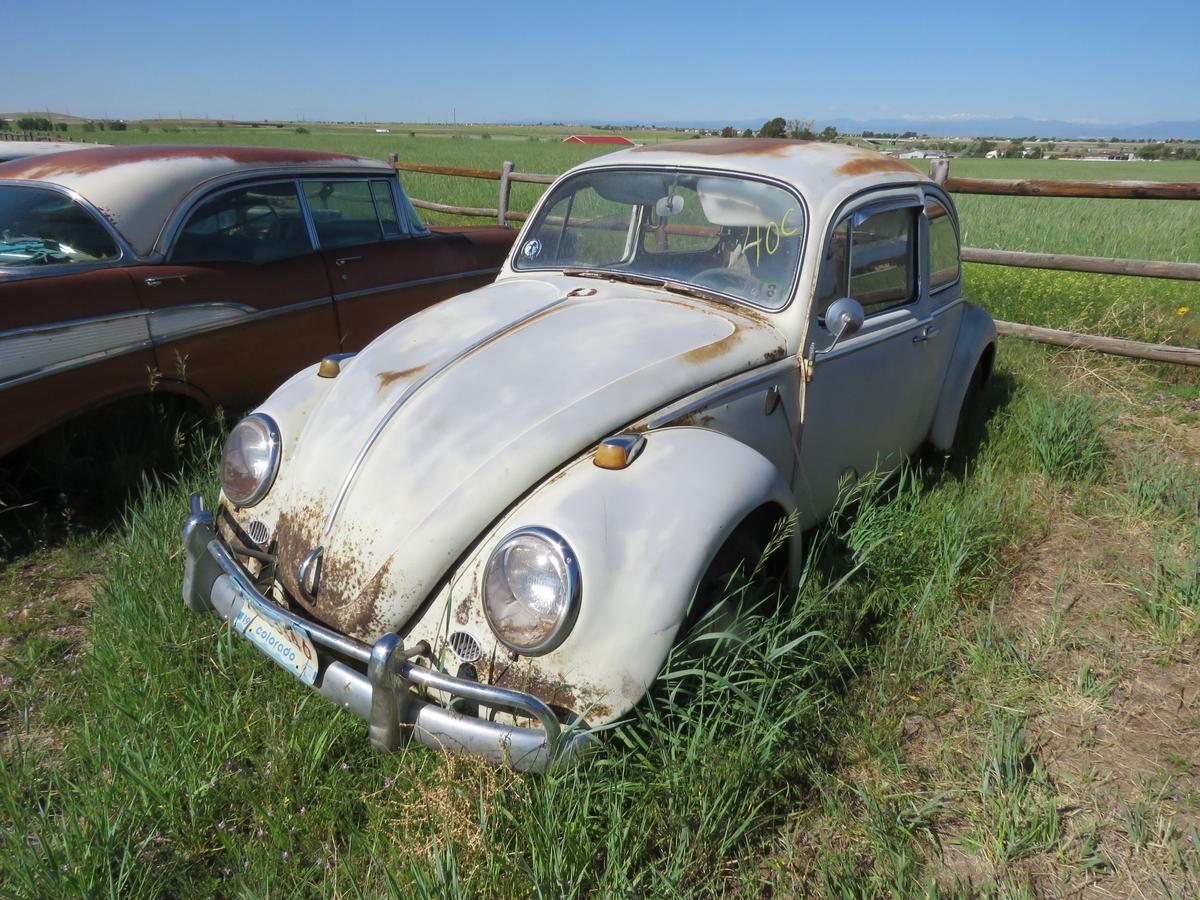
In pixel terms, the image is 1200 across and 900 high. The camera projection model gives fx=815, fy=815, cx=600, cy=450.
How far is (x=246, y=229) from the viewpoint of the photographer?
438cm

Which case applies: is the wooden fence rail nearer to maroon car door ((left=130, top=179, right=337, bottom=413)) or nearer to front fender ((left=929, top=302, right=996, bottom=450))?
front fender ((left=929, top=302, right=996, bottom=450))

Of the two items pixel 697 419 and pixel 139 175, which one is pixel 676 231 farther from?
pixel 139 175

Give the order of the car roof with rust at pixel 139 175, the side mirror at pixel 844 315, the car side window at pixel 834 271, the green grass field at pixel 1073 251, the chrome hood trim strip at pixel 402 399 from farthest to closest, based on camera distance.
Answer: the green grass field at pixel 1073 251
the car roof with rust at pixel 139 175
the car side window at pixel 834 271
the side mirror at pixel 844 315
the chrome hood trim strip at pixel 402 399

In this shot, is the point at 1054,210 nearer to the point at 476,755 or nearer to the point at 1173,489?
the point at 1173,489

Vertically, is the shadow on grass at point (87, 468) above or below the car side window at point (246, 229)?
below

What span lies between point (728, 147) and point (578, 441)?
1.82m

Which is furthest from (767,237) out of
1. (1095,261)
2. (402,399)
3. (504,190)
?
(504,190)

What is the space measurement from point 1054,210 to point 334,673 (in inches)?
755

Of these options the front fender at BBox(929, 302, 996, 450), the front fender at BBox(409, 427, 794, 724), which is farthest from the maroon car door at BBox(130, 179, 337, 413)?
the front fender at BBox(929, 302, 996, 450)

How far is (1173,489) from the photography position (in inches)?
153

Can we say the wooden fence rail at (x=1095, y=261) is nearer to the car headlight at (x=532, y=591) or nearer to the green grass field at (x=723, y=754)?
the green grass field at (x=723, y=754)

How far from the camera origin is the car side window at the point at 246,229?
4.11m

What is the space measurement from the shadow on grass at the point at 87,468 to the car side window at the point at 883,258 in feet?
9.87

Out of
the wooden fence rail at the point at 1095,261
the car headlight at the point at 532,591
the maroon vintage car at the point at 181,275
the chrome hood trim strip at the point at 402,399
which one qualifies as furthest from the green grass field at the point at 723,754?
the wooden fence rail at the point at 1095,261
